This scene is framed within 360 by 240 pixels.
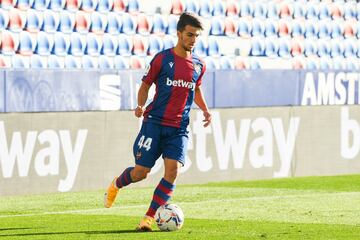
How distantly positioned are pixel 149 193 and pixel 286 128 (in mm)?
4138

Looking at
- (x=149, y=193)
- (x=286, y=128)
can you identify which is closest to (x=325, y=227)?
(x=149, y=193)

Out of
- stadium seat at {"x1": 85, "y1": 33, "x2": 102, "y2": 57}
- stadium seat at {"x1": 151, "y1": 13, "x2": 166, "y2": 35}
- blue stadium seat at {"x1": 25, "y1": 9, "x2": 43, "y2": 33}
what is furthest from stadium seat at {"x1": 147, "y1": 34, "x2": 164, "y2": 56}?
blue stadium seat at {"x1": 25, "y1": 9, "x2": 43, "y2": 33}

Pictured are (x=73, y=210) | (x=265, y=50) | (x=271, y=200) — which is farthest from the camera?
(x=265, y=50)

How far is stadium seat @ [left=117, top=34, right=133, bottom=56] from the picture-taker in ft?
61.4

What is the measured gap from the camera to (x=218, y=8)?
854 inches

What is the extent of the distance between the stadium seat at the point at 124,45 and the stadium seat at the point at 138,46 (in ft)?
0.40

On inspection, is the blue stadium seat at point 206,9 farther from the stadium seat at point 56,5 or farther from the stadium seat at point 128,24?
the stadium seat at point 56,5

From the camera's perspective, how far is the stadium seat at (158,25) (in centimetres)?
1969

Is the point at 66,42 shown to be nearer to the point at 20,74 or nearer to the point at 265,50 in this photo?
the point at 20,74

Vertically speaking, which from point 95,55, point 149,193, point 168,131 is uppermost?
point 95,55

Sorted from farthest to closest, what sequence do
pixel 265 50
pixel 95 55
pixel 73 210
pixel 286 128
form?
1. pixel 265 50
2. pixel 95 55
3. pixel 286 128
4. pixel 73 210

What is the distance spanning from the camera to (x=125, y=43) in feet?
61.9

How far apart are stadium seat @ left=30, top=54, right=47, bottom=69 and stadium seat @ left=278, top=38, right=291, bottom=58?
706 cm

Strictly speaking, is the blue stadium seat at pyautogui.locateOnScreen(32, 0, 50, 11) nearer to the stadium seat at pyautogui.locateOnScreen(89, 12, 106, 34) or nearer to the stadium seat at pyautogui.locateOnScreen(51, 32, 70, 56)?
the stadium seat at pyautogui.locateOnScreen(51, 32, 70, 56)
